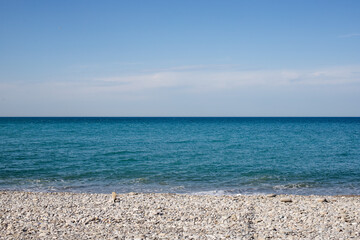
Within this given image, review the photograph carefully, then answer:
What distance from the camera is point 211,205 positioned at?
13281mm

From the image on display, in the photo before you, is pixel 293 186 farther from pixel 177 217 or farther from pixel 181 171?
pixel 177 217

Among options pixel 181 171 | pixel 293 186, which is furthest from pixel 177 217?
pixel 181 171

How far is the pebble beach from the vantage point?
9.60 metres

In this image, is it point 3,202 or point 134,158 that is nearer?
point 3,202

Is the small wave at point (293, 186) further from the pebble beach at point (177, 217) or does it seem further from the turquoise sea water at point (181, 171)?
the pebble beach at point (177, 217)

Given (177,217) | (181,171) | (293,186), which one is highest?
(177,217)

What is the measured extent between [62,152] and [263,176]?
64.3ft

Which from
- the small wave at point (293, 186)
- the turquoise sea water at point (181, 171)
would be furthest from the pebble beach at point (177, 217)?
the turquoise sea water at point (181, 171)

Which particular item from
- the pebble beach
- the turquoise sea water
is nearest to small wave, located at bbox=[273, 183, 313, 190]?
the turquoise sea water

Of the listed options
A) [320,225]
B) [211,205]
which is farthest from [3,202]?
[320,225]

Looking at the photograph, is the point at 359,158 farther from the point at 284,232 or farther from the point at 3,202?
the point at 3,202

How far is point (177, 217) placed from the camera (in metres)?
11.5

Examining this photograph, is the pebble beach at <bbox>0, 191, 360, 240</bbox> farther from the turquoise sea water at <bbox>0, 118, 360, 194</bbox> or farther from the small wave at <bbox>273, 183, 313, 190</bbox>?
the turquoise sea water at <bbox>0, 118, 360, 194</bbox>

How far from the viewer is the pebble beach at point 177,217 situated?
9.60 m
